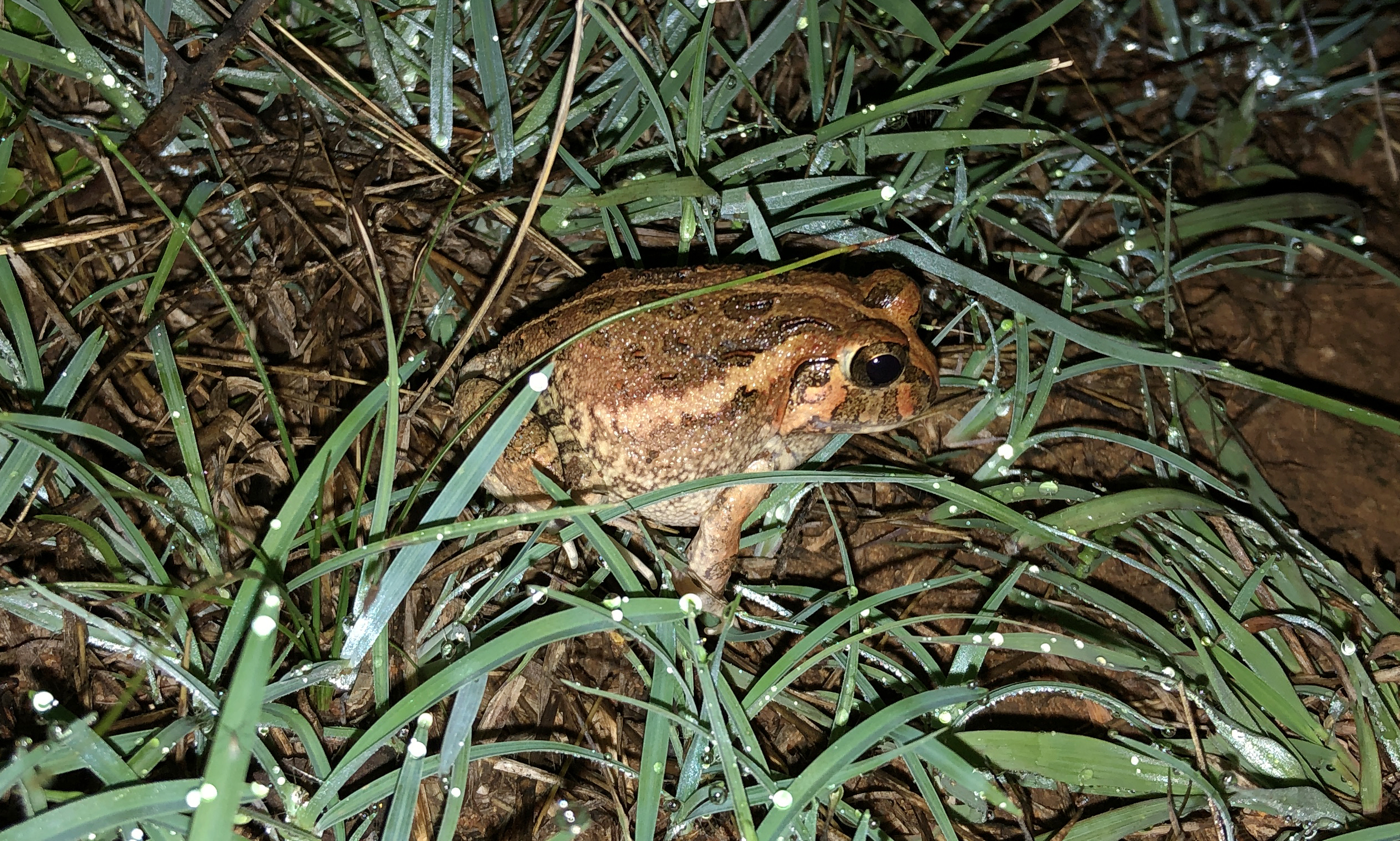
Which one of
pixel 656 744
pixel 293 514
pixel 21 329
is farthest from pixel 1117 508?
pixel 21 329

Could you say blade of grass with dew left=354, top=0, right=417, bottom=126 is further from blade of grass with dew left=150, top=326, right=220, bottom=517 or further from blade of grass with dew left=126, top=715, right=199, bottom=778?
blade of grass with dew left=126, top=715, right=199, bottom=778

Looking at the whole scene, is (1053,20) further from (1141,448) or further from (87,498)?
(87,498)

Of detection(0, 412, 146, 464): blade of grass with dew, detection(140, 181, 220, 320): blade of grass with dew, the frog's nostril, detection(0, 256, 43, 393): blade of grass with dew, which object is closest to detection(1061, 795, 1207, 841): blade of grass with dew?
the frog's nostril

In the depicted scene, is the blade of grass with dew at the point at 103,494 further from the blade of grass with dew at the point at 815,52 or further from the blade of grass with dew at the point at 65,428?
the blade of grass with dew at the point at 815,52

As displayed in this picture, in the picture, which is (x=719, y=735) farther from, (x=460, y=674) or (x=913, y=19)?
(x=913, y=19)

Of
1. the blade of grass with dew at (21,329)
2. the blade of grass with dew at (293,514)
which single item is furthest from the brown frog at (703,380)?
the blade of grass with dew at (21,329)
